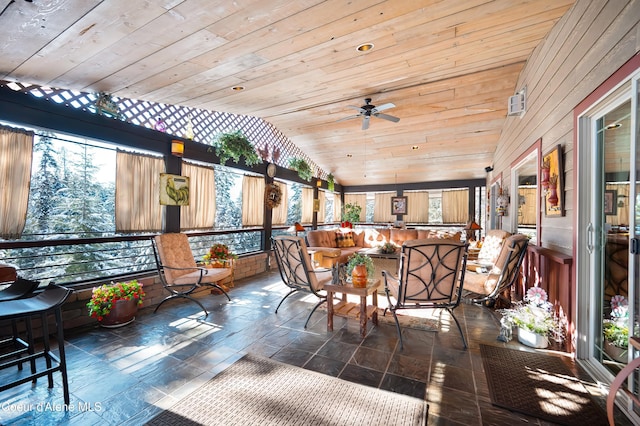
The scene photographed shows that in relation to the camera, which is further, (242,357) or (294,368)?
(242,357)

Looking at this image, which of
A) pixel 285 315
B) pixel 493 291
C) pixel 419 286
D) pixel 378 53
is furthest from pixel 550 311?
pixel 378 53

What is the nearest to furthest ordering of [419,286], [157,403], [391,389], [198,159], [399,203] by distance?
1. [157,403]
2. [391,389]
3. [419,286]
4. [198,159]
5. [399,203]

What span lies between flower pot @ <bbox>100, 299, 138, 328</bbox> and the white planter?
394 centimetres

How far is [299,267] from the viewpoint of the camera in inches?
122

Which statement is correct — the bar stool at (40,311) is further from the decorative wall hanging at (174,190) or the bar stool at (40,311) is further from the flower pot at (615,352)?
the flower pot at (615,352)

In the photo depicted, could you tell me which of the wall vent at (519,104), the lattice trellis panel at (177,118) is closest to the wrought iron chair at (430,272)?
the wall vent at (519,104)

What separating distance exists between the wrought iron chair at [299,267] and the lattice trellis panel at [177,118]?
2.45 meters

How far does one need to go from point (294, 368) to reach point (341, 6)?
8.79ft

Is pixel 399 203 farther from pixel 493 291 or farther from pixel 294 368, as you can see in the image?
pixel 294 368

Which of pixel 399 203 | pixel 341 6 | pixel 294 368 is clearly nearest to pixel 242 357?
pixel 294 368

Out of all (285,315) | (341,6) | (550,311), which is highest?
(341,6)

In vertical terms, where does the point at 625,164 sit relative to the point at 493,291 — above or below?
above

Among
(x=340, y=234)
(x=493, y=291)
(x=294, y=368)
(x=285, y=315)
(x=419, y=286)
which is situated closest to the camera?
(x=294, y=368)

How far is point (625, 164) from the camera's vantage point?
1.78 meters
